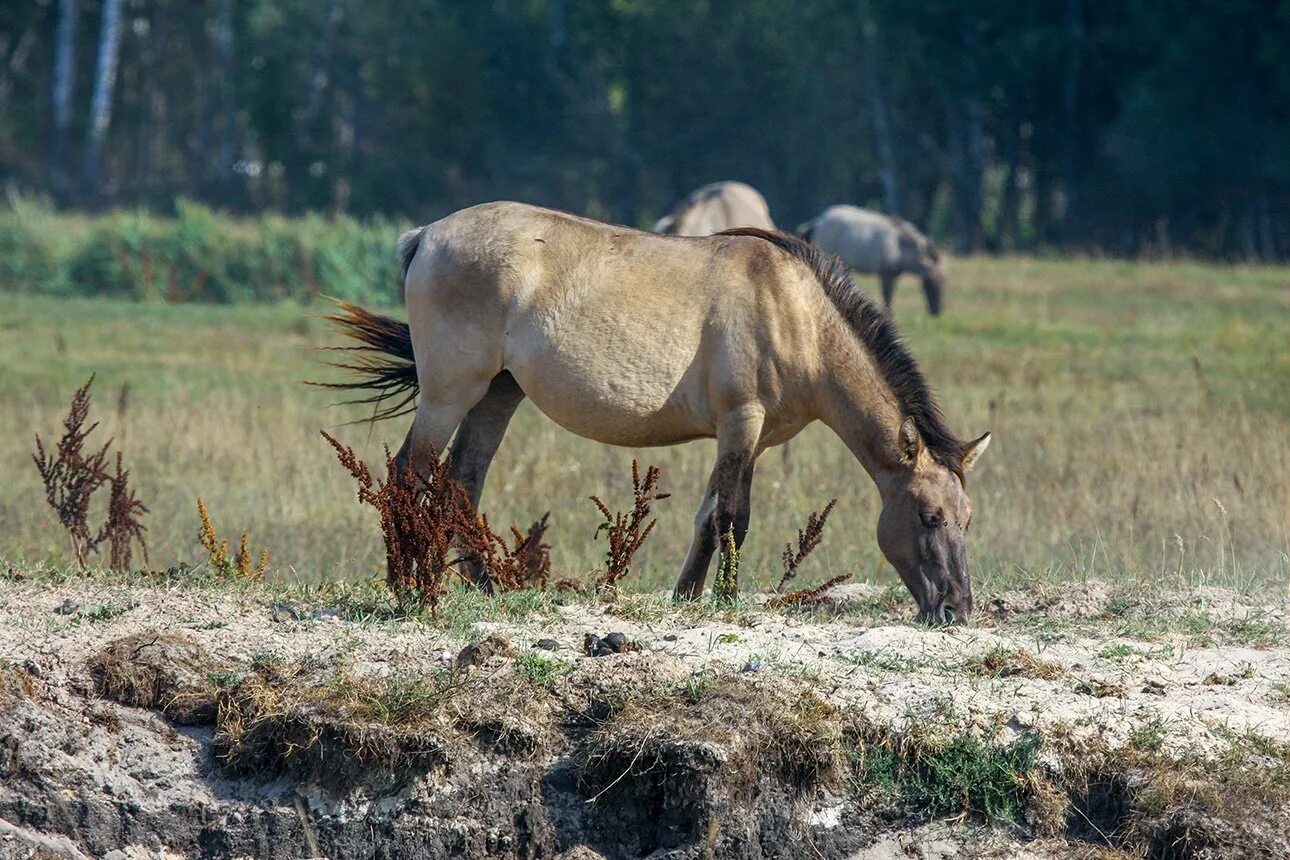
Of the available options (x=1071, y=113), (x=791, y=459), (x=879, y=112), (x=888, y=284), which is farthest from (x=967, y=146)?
(x=791, y=459)

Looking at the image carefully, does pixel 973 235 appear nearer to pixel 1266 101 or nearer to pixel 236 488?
pixel 1266 101

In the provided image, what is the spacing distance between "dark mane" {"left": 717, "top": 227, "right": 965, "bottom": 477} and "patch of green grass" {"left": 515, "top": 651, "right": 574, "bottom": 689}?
2.00 meters

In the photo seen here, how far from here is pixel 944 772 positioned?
5.02m

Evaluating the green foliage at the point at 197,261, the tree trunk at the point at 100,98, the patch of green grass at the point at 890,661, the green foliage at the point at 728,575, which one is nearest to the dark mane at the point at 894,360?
the green foliage at the point at 728,575

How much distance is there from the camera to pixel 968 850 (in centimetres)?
492

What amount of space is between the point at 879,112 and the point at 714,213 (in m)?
24.8

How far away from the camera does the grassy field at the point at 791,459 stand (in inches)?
329

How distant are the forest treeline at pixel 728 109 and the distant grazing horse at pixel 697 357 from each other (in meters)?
29.2

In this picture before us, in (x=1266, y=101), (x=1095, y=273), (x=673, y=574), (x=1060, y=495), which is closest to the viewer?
(x=673, y=574)

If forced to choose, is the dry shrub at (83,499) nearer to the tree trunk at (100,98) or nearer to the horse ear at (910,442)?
the horse ear at (910,442)

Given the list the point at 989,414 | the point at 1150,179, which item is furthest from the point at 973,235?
the point at 989,414

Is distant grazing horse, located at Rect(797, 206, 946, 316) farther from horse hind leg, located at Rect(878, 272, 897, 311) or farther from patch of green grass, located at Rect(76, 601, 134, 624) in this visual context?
patch of green grass, located at Rect(76, 601, 134, 624)

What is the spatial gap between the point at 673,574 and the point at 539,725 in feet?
10.5

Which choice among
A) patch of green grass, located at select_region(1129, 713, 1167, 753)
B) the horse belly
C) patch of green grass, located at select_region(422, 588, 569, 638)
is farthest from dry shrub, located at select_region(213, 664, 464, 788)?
patch of green grass, located at select_region(1129, 713, 1167, 753)
